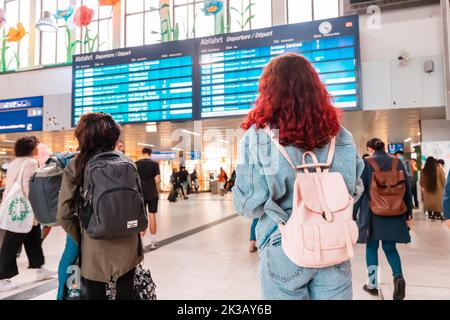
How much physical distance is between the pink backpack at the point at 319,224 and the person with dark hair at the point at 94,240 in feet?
3.36

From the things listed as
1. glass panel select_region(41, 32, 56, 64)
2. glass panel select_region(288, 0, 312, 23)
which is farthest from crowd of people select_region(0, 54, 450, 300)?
glass panel select_region(41, 32, 56, 64)

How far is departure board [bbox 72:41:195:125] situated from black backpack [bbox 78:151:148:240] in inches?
176

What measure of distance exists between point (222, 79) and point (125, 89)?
2.08 m

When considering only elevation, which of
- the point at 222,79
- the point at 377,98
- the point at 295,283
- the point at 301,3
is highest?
the point at 301,3

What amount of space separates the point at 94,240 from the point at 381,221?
248 cm

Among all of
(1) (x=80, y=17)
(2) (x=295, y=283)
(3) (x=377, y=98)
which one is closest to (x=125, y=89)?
(1) (x=80, y=17)

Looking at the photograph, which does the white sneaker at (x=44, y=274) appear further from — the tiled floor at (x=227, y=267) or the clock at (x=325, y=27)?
the clock at (x=325, y=27)

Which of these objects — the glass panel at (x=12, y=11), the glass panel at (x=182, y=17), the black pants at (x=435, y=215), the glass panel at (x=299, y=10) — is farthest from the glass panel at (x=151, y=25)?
the black pants at (x=435, y=215)

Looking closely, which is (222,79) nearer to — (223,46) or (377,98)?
(223,46)

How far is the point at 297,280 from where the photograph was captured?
1138 millimetres

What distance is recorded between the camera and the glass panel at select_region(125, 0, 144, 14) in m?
12.3

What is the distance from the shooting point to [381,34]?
601cm

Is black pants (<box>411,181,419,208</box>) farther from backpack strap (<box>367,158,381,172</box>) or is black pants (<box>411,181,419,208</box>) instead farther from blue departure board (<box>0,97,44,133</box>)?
blue departure board (<box>0,97,44,133</box>)

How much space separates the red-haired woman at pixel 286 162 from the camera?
1162mm
